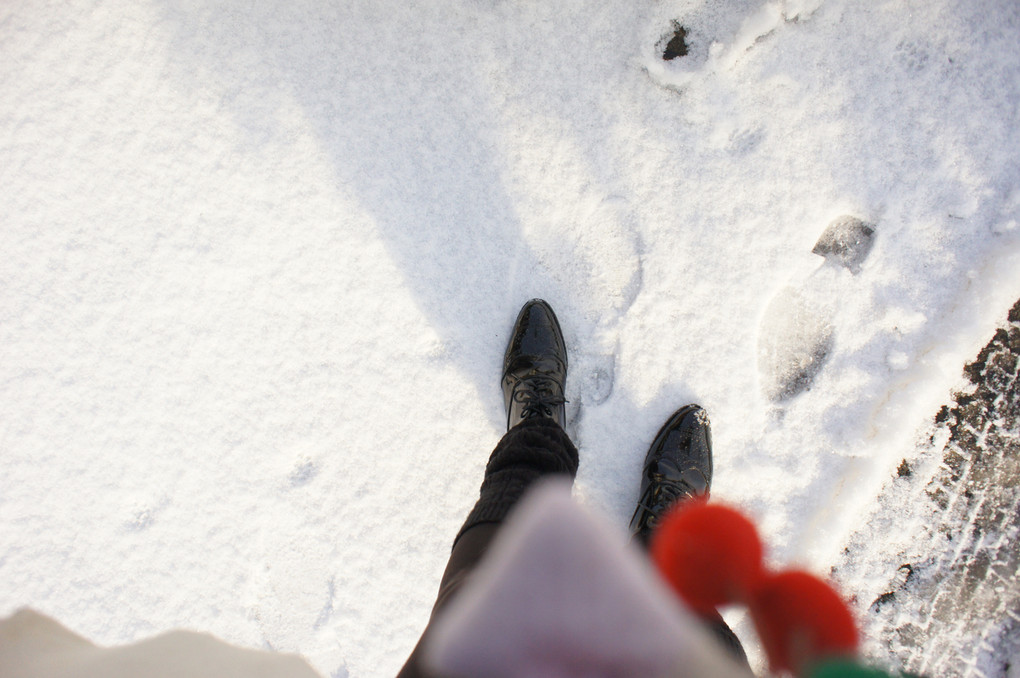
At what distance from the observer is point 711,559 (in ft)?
3.65

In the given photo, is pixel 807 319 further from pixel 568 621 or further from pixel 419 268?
pixel 568 621

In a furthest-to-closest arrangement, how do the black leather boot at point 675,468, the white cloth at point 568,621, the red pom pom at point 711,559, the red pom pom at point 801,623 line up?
the black leather boot at point 675,468 < the red pom pom at point 711,559 < the red pom pom at point 801,623 < the white cloth at point 568,621

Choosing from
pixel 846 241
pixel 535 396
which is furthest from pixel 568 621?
pixel 846 241

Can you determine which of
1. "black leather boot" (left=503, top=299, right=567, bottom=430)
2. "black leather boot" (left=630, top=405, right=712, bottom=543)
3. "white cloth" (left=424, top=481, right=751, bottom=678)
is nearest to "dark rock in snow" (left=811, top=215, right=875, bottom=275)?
"black leather boot" (left=630, top=405, right=712, bottom=543)

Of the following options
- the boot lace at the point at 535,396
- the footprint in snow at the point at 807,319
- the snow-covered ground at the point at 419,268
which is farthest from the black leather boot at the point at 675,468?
the boot lace at the point at 535,396

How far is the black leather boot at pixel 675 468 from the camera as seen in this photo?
1548mm

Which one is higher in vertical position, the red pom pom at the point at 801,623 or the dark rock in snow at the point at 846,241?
the dark rock in snow at the point at 846,241

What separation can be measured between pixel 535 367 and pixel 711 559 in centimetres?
69

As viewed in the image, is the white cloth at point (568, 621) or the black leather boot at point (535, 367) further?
the black leather boot at point (535, 367)

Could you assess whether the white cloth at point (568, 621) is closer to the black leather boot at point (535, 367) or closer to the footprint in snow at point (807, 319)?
the black leather boot at point (535, 367)

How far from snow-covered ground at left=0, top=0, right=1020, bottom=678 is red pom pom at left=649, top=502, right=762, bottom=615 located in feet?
1.58

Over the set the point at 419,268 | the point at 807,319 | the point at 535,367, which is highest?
the point at 807,319

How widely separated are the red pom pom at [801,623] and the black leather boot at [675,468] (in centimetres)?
51

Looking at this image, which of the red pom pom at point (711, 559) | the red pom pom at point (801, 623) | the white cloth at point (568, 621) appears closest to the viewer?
the white cloth at point (568, 621)
